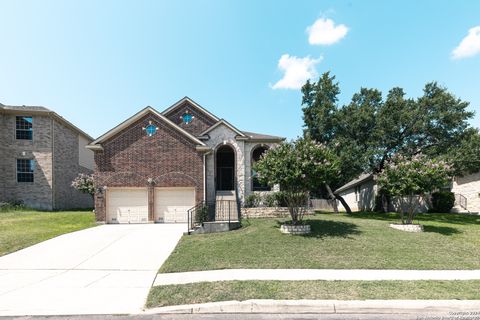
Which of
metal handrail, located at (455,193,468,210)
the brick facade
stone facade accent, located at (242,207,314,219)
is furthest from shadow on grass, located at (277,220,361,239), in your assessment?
metal handrail, located at (455,193,468,210)

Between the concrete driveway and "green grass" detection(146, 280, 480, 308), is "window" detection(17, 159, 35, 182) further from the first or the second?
"green grass" detection(146, 280, 480, 308)

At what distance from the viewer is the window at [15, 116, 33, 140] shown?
20422 millimetres

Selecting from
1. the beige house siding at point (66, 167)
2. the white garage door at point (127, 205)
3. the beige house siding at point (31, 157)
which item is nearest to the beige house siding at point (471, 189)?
the white garage door at point (127, 205)

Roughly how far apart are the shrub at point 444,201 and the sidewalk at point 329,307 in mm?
20265

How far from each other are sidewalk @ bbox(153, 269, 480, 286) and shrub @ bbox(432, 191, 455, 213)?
17.4 meters

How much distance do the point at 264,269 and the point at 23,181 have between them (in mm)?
22470

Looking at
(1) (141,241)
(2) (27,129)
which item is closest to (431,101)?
(1) (141,241)

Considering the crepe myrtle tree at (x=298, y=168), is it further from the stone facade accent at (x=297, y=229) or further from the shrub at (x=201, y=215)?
the shrub at (x=201, y=215)

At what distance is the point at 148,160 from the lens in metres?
16.4

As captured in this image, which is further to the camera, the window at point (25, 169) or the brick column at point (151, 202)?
the window at point (25, 169)

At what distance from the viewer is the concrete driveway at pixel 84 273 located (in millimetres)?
5359

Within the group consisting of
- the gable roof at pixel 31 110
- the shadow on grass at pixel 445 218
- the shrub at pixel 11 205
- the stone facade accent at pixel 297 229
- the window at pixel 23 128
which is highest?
the gable roof at pixel 31 110

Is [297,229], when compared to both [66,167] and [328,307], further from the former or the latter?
[66,167]

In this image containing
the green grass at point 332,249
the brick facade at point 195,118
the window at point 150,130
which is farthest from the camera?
the brick facade at point 195,118
